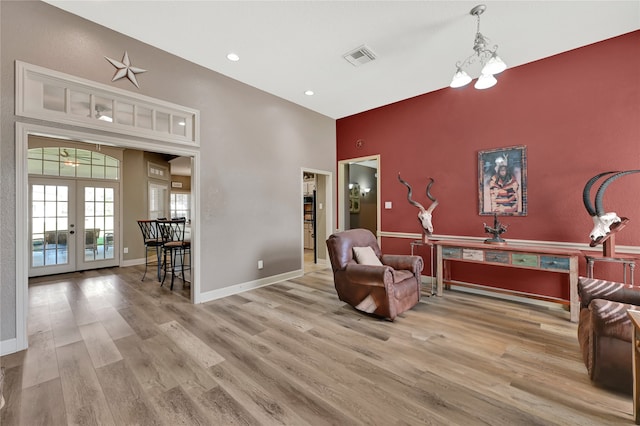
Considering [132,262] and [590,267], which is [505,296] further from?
[132,262]

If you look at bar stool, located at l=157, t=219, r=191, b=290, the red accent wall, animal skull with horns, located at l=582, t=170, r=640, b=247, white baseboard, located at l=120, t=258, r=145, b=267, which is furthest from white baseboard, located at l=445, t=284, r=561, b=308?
white baseboard, located at l=120, t=258, r=145, b=267

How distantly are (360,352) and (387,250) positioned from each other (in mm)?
2787

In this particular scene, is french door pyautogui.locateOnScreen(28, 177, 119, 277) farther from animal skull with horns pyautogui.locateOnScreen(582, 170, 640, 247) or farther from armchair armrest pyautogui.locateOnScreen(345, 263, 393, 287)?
animal skull with horns pyautogui.locateOnScreen(582, 170, 640, 247)

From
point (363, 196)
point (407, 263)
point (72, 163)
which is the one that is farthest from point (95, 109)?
point (363, 196)

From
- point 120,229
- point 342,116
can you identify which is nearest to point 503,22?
point 342,116

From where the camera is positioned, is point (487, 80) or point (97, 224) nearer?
point (487, 80)

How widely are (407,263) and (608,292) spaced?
176 cm

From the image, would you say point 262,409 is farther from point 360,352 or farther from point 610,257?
point 610,257

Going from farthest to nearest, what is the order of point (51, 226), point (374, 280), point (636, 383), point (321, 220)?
1. point (321, 220)
2. point (51, 226)
3. point (374, 280)
4. point (636, 383)

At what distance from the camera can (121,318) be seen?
2.95 metres

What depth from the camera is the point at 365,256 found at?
3.37 metres

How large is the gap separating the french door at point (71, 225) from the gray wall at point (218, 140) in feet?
11.8

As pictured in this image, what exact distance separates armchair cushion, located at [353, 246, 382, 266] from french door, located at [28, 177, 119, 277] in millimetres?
5471

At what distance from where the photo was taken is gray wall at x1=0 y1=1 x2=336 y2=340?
7.43 feet
